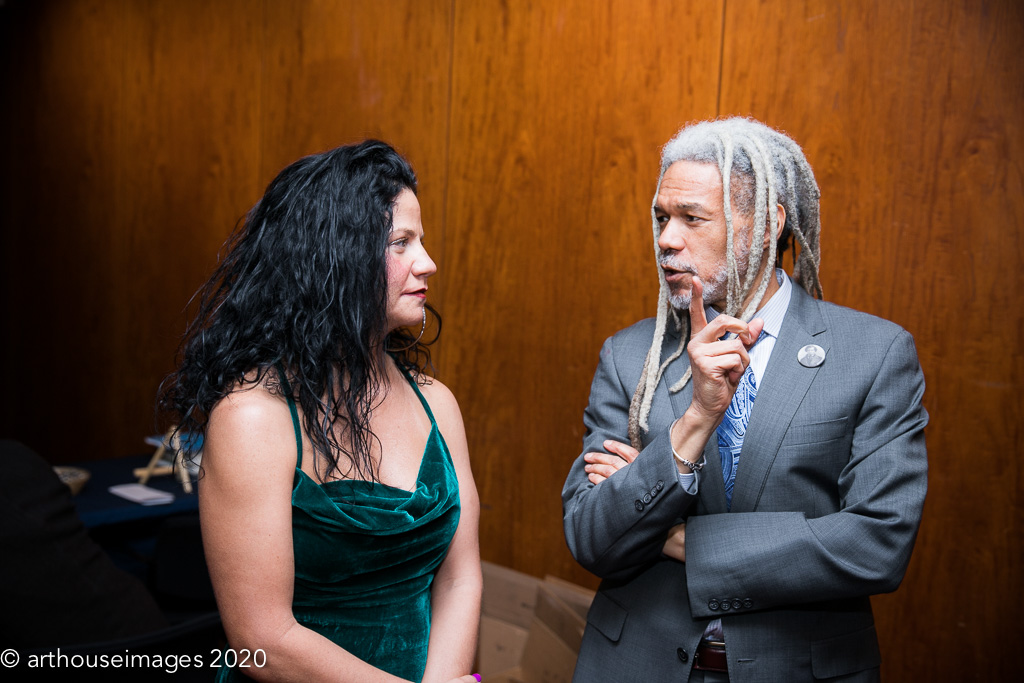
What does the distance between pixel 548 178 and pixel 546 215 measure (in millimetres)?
142

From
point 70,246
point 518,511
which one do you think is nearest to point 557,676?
point 518,511

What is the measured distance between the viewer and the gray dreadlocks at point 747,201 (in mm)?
1740

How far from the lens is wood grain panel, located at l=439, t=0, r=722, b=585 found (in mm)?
3031

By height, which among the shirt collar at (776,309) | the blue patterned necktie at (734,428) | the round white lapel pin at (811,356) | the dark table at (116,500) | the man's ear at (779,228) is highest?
the man's ear at (779,228)

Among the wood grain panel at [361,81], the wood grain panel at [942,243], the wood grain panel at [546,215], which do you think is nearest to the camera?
the wood grain panel at [942,243]

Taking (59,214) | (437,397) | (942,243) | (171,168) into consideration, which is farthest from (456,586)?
(59,214)

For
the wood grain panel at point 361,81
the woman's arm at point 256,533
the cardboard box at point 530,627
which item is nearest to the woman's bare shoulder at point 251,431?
the woman's arm at point 256,533

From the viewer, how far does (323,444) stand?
146 centimetres

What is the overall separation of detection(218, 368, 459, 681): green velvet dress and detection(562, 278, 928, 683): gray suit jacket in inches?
12.0

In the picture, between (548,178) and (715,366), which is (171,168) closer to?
(548,178)

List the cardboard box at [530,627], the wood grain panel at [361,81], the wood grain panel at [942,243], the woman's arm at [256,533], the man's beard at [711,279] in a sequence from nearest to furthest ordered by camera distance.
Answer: the woman's arm at [256,533] < the man's beard at [711,279] < the wood grain panel at [942,243] < the cardboard box at [530,627] < the wood grain panel at [361,81]

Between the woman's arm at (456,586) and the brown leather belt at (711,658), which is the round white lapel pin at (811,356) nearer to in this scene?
the brown leather belt at (711,658)

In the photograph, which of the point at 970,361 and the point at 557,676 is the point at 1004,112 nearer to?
the point at 970,361

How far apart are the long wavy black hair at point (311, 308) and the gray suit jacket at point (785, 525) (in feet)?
1.74
